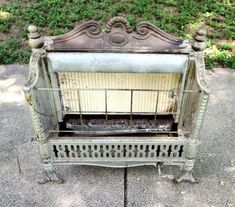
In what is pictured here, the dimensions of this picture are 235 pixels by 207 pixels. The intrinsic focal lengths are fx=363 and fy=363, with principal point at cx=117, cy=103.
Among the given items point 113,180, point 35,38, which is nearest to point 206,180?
point 113,180

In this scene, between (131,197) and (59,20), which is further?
(59,20)

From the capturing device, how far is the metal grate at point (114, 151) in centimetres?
260

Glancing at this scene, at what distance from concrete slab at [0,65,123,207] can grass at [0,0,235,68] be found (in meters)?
1.40

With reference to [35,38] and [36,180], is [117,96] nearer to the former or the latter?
[35,38]

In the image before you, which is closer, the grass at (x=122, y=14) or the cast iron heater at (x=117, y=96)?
the cast iron heater at (x=117, y=96)

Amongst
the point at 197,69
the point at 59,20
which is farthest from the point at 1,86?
the point at 197,69

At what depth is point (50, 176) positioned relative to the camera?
2.79m

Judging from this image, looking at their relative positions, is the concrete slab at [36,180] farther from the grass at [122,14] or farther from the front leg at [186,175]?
the grass at [122,14]

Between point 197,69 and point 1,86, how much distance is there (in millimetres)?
2349

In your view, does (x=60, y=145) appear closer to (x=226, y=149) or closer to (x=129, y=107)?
(x=129, y=107)

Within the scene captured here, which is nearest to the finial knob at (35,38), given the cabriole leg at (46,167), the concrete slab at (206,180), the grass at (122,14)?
the cabriole leg at (46,167)

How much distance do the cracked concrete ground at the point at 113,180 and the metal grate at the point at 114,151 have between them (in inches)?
11.4

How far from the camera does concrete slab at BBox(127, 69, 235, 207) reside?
8.91 ft

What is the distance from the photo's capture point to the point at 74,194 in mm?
2760
